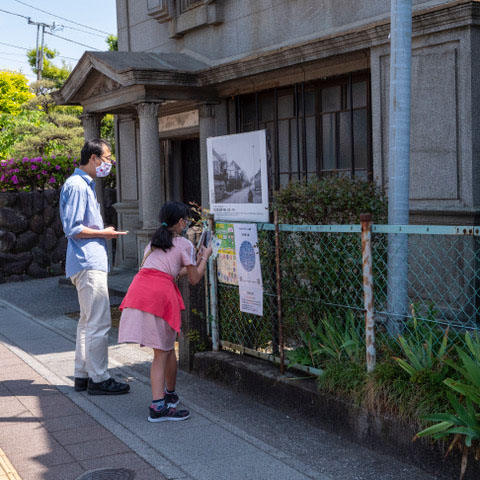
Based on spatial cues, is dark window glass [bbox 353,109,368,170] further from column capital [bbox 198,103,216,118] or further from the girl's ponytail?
the girl's ponytail

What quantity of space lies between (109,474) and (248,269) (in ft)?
7.04

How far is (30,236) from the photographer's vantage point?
14.4 metres

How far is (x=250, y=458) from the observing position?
14.6ft

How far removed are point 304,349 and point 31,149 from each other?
72.9ft

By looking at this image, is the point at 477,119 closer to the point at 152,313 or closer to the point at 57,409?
the point at 152,313

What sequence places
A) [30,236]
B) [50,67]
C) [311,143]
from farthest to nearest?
1. [50,67]
2. [30,236]
3. [311,143]

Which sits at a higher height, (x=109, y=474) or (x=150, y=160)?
(x=150, y=160)

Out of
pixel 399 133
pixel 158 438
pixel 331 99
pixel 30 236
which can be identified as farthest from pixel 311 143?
pixel 30 236

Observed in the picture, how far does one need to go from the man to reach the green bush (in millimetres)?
1392

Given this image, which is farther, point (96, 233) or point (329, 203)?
point (96, 233)

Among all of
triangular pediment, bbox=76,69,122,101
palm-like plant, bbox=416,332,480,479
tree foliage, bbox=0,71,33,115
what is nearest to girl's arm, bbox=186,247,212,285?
palm-like plant, bbox=416,332,480,479

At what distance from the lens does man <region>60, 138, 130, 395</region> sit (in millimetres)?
5809

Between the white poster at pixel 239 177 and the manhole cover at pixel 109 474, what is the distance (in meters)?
2.27

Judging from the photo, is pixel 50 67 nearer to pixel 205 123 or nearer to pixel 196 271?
pixel 205 123
